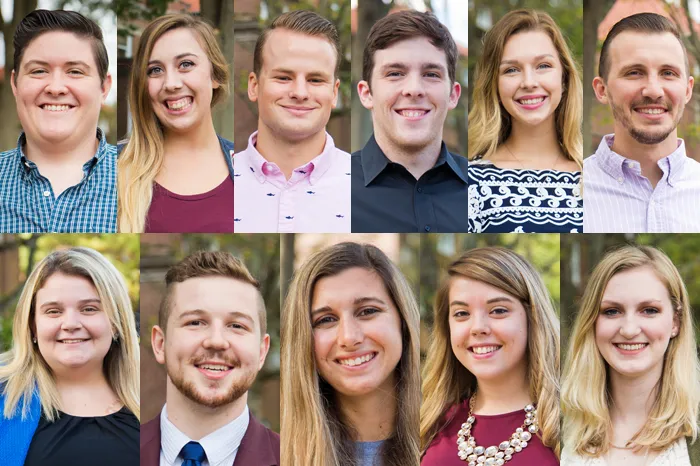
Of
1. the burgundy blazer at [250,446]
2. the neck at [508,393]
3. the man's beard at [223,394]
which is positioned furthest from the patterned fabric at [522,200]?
the burgundy blazer at [250,446]

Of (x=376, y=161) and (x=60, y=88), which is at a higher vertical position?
(x=60, y=88)

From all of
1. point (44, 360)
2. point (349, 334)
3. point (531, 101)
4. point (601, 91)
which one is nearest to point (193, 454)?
point (44, 360)

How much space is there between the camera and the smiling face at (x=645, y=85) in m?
4.61

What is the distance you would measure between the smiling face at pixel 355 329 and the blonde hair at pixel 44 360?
95 cm

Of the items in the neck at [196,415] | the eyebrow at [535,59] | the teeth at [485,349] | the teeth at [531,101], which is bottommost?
the neck at [196,415]

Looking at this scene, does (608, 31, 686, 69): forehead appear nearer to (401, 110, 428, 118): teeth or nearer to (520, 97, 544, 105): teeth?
(520, 97, 544, 105): teeth

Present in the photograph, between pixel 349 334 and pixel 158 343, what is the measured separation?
968 millimetres

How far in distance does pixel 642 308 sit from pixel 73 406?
2.91 m

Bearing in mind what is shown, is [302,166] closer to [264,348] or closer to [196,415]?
[264,348]

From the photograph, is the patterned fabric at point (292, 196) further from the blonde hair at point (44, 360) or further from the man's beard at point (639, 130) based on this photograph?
the man's beard at point (639, 130)

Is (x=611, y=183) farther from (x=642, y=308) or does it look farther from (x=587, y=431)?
(x=587, y=431)

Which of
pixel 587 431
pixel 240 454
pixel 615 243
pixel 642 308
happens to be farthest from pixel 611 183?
pixel 240 454

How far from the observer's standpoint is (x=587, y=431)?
15.2 ft

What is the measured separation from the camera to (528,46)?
15.0 feet
